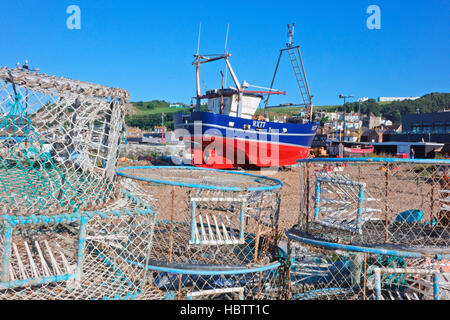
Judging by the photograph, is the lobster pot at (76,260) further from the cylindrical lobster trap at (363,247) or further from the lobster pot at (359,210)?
the lobster pot at (359,210)

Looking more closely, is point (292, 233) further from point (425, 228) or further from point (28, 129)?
point (28, 129)

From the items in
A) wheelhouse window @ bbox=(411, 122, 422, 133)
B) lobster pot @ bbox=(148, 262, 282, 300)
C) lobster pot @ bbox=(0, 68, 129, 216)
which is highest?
wheelhouse window @ bbox=(411, 122, 422, 133)

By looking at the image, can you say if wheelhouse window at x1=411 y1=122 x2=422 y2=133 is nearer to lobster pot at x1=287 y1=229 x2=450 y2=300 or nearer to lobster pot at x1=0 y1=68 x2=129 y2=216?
lobster pot at x1=287 y1=229 x2=450 y2=300

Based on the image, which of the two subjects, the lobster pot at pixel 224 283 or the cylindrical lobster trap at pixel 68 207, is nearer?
the cylindrical lobster trap at pixel 68 207

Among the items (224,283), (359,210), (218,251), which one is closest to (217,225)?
(218,251)

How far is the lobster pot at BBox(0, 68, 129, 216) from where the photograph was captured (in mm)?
2533

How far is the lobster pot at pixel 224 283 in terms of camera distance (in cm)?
280

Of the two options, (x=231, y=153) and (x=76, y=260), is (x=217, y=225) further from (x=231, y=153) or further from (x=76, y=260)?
(x=231, y=153)

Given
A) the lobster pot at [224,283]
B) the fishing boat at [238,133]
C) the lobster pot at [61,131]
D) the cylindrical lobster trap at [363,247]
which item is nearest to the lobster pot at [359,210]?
the cylindrical lobster trap at [363,247]

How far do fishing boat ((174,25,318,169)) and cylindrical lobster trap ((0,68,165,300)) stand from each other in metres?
12.3

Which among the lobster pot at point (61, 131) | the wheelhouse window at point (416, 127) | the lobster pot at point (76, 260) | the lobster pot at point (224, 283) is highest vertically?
the wheelhouse window at point (416, 127)

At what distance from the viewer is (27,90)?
8.27ft

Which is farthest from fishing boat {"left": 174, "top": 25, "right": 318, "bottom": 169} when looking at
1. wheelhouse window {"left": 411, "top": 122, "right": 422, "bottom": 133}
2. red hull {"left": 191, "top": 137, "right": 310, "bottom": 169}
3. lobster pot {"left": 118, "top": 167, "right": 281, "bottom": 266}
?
wheelhouse window {"left": 411, "top": 122, "right": 422, "bottom": 133}
